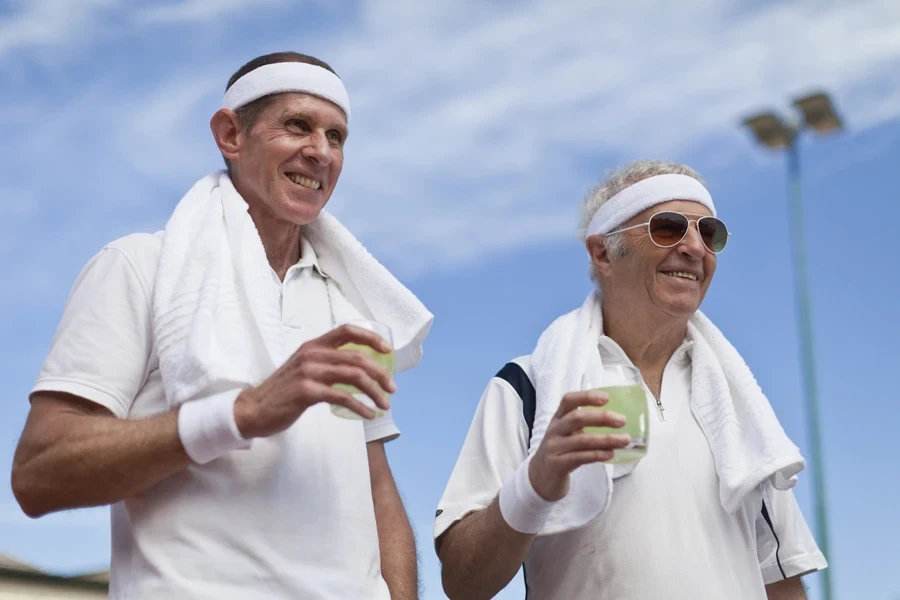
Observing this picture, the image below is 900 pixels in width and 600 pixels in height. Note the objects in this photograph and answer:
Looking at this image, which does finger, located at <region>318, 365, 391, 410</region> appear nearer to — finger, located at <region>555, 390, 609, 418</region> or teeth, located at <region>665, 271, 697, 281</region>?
finger, located at <region>555, 390, 609, 418</region>

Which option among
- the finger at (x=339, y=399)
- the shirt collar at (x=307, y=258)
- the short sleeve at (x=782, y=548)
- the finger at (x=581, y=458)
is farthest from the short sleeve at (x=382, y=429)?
the short sleeve at (x=782, y=548)

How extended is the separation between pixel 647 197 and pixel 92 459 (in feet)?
7.82

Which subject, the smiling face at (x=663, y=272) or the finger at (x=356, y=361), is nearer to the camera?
the finger at (x=356, y=361)

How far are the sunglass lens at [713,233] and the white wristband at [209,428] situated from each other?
2140 mm

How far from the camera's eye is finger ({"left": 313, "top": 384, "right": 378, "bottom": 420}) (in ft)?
8.74

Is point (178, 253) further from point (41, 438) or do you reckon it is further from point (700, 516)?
point (700, 516)

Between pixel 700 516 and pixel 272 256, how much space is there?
5.35 ft

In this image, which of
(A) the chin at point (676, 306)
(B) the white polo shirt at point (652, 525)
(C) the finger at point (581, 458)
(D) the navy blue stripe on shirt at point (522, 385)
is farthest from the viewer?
(A) the chin at point (676, 306)

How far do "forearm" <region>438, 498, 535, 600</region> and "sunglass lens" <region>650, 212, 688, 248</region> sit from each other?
120 centimetres

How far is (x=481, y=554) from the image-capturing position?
147 inches

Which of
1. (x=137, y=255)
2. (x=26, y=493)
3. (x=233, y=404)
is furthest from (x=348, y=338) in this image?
(x=26, y=493)

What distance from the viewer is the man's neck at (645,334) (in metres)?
4.26

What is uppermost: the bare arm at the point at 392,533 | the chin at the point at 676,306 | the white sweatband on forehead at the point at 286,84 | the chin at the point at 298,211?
the white sweatband on forehead at the point at 286,84

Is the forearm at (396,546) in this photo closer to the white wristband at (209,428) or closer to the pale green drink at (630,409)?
the pale green drink at (630,409)
